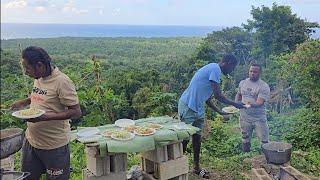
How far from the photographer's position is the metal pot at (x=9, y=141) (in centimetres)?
224

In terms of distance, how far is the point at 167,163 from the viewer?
3807mm

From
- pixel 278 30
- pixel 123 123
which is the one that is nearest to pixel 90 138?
pixel 123 123

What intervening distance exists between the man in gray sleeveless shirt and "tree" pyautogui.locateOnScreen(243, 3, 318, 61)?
10.3 m

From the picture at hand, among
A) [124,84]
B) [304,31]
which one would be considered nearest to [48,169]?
[124,84]

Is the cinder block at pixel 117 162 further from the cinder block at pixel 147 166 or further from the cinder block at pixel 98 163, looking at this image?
the cinder block at pixel 147 166

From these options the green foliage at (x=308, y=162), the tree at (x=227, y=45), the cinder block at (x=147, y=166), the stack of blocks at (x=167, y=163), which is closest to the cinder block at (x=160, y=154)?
the stack of blocks at (x=167, y=163)

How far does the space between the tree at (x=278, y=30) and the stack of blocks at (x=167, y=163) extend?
12293 mm

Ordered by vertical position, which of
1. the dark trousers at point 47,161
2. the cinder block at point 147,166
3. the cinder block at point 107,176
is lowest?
the cinder block at point 147,166

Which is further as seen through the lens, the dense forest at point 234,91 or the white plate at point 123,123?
the dense forest at point 234,91

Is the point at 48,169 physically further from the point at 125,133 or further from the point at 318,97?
the point at 318,97

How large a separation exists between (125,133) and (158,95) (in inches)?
Result: 301

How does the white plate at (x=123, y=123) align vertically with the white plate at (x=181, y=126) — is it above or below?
below

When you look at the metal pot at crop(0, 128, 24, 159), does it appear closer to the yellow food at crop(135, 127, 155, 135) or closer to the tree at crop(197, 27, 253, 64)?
the yellow food at crop(135, 127, 155, 135)

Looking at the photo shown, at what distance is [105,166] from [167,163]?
635mm
